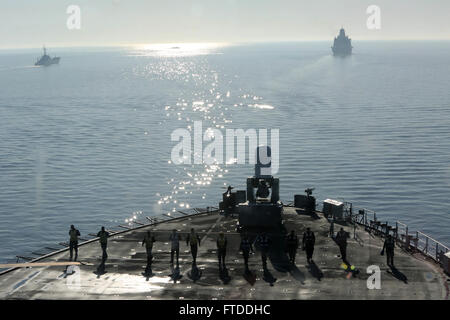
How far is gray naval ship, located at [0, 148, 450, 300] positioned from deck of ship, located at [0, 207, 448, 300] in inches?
1.7

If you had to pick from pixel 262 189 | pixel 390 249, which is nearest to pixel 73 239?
pixel 262 189

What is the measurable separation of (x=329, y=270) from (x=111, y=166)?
65921 millimetres

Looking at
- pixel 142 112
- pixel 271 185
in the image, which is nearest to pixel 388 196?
pixel 271 185

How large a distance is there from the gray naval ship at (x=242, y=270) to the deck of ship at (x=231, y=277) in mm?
44

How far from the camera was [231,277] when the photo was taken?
28.5m

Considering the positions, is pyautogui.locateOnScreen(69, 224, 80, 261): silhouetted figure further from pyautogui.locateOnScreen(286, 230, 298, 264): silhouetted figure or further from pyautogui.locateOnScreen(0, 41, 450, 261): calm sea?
pyautogui.locateOnScreen(0, 41, 450, 261): calm sea

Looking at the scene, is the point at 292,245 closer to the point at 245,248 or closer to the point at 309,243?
the point at 309,243

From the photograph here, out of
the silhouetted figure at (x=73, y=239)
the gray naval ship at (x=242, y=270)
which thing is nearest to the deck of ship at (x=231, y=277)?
the gray naval ship at (x=242, y=270)

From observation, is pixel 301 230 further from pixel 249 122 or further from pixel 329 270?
pixel 249 122

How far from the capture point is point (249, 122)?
13375cm

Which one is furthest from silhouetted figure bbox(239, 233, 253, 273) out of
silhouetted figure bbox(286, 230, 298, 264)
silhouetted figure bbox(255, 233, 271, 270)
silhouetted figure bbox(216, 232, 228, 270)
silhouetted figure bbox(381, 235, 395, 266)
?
silhouetted figure bbox(381, 235, 395, 266)

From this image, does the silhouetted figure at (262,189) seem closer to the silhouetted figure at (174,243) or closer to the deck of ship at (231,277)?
the deck of ship at (231,277)
